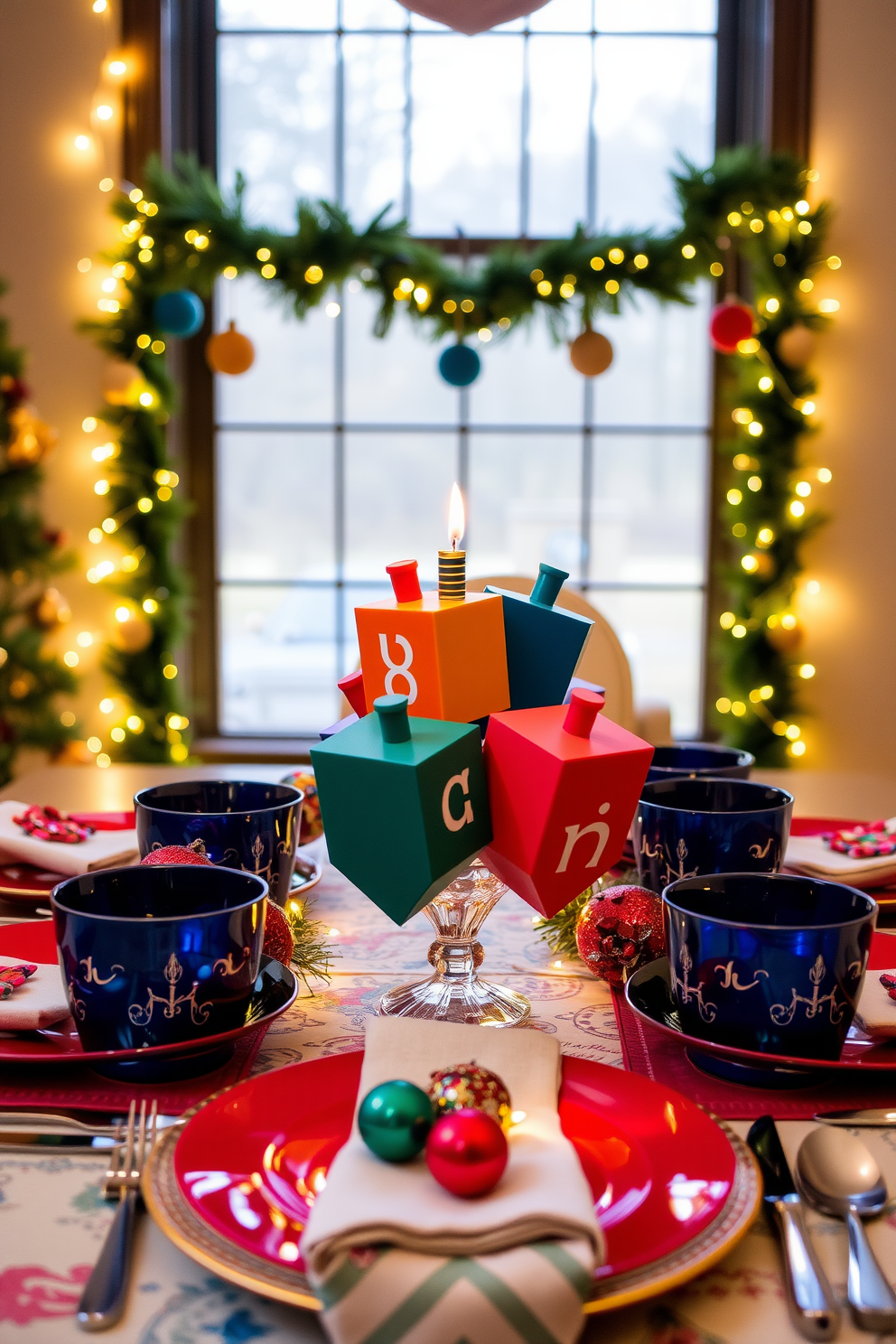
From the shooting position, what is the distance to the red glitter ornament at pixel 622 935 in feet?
2.44

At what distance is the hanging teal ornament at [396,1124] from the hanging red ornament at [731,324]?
8.38 ft

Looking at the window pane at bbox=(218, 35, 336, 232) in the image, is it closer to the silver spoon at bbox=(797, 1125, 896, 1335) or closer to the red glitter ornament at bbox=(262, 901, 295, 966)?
the red glitter ornament at bbox=(262, 901, 295, 966)

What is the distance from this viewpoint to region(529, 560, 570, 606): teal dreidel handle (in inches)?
28.1

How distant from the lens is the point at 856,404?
2955 millimetres

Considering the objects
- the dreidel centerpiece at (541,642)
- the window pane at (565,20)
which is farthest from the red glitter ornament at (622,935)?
the window pane at (565,20)

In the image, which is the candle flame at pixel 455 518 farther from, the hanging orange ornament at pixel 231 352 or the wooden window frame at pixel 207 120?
the wooden window frame at pixel 207 120

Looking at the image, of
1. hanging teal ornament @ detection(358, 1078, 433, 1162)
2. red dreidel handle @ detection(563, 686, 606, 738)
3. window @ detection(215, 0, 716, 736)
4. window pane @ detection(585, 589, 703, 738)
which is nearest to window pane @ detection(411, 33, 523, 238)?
window @ detection(215, 0, 716, 736)

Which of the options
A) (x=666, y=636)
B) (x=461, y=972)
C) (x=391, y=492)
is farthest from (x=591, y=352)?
(x=461, y=972)

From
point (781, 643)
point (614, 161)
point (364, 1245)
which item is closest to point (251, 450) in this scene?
point (614, 161)

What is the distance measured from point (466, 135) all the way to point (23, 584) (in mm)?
1689

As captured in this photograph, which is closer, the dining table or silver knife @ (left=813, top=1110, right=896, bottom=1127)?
the dining table

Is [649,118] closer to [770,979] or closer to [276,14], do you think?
[276,14]

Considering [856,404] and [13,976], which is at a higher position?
[856,404]

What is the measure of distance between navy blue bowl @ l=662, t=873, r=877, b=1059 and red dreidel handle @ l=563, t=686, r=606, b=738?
0.34ft
